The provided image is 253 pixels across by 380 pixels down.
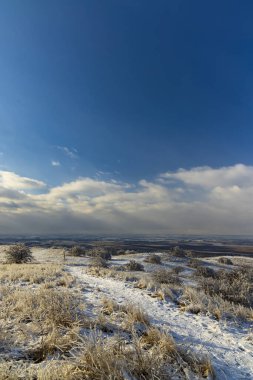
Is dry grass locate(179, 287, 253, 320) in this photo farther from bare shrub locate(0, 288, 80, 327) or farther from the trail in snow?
Answer: bare shrub locate(0, 288, 80, 327)

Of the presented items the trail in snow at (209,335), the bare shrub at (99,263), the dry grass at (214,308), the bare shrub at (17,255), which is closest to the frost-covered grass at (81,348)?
the trail in snow at (209,335)

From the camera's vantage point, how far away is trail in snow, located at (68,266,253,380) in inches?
218

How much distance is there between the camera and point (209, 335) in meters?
7.54

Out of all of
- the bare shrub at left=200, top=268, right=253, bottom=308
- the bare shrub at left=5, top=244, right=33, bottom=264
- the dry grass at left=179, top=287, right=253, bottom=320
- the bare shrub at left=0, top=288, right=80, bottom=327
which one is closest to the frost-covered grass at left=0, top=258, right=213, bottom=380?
the bare shrub at left=0, top=288, right=80, bottom=327

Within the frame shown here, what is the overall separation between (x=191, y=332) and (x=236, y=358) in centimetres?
170

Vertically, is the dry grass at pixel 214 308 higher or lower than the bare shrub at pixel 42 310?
lower

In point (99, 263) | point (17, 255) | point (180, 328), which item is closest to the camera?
point (180, 328)

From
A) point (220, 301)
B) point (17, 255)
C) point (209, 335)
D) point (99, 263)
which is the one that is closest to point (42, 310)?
point (209, 335)

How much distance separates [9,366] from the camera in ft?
14.4

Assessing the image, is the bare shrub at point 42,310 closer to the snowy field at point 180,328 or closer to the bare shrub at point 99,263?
the snowy field at point 180,328

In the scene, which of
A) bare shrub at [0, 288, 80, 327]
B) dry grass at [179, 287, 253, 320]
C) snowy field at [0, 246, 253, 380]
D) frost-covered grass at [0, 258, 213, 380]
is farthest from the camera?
dry grass at [179, 287, 253, 320]

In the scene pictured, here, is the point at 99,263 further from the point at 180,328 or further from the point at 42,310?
the point at 42,310

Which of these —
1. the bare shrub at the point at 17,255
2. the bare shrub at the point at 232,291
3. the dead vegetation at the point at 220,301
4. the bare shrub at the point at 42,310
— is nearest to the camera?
the bare shrub at the point at 42,310

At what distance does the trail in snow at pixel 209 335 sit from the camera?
554cm
